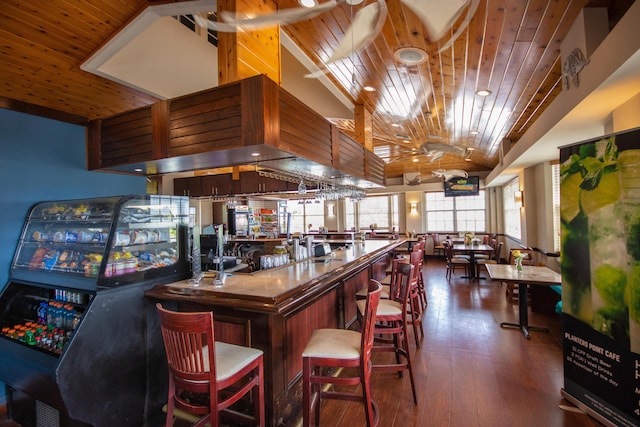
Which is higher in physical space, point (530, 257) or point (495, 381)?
point (530, 257)

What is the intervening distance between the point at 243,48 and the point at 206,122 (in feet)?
2.67

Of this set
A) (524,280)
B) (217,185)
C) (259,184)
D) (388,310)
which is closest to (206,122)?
(388,310)

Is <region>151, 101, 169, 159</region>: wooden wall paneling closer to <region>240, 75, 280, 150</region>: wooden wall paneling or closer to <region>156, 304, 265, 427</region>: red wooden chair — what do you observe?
<region>240, 75, 280, 150</region>: wooden wall paneling

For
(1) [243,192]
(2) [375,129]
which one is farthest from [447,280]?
(1) [243,192]

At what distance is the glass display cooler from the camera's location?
86.1 inches

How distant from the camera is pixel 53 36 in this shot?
2.64m

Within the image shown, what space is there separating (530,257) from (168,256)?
6.46 meters

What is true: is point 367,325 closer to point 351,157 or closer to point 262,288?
point 262,288

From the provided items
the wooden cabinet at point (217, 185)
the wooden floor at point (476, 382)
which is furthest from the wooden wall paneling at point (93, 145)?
the wooden cabinet at point (217, 185)

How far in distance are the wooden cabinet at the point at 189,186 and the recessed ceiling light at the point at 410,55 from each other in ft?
19.9

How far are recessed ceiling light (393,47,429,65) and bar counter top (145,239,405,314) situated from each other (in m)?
2.35

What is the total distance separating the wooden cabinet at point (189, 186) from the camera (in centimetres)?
797

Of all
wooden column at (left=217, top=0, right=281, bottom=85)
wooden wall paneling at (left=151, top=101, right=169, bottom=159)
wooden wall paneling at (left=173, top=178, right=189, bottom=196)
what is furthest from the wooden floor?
wooden wall paneling at (left=173, top=178, right=189, bottom=196)

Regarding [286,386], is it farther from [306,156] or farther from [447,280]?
[447,280]
